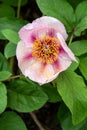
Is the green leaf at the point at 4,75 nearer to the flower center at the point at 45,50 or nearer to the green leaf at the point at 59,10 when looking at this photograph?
the flower center at the point at 45,50

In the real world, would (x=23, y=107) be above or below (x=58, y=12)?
below

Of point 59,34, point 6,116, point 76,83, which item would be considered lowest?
point 6,116

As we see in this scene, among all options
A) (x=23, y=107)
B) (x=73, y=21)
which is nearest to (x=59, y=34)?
(x=73, y=21)

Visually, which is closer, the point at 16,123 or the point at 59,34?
the point at 59,34

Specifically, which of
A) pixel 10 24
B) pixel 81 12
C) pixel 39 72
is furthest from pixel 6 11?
pixel 39 72

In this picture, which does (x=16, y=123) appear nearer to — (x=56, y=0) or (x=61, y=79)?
(x=61, y=79)

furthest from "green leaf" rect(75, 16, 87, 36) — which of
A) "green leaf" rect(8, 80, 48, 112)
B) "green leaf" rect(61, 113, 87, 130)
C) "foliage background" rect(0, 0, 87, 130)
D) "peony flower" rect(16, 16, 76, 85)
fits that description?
"green leaf" rect(61, 113, 87, 130)

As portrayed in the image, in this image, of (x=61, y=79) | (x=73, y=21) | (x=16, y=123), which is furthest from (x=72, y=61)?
(x=16, y=123)
